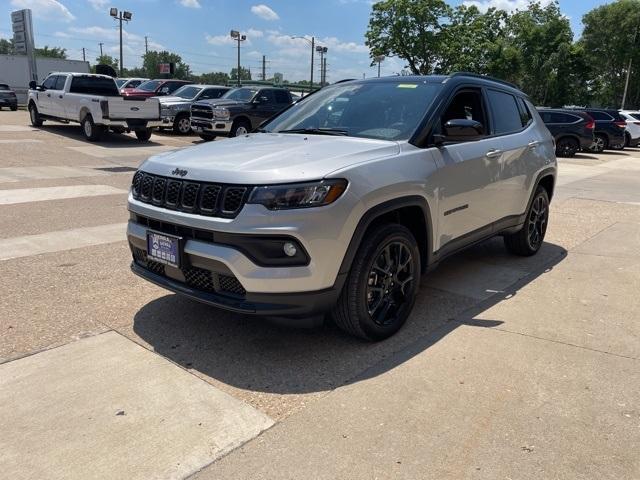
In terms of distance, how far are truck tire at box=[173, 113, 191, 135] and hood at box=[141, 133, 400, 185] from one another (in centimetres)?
1660

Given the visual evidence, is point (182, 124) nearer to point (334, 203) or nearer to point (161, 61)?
point (334, 203)

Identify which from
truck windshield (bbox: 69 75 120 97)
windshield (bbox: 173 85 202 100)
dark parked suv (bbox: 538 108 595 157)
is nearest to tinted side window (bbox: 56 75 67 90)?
Answer: truck windshield (bbox: 69 75 120 97)

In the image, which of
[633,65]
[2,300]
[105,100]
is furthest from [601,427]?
[633,65]

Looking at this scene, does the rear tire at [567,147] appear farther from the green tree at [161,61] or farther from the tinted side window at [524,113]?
the green tree at [161,61]

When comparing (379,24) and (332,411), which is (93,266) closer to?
(332,411)

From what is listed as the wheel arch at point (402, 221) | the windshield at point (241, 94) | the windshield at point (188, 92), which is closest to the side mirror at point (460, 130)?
the wheel arch at point (402, 221)

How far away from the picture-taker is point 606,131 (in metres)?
23.7

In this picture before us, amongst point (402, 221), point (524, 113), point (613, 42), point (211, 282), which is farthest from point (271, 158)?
point (613, 42)

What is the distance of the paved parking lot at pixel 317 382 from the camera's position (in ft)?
8.59

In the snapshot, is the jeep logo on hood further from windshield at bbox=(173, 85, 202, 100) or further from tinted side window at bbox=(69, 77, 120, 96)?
windshield at bbox=(173, 85, 202, 100)

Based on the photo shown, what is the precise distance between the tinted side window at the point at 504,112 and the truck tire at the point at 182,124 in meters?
15.9

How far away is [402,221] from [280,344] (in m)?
1.24

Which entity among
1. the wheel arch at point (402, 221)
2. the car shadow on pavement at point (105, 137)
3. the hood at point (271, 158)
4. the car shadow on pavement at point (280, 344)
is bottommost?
the car shadow on pavement at point (280, 344)

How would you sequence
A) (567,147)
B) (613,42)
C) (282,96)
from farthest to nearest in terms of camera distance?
(613,42)
(567,147)
(282,96)
